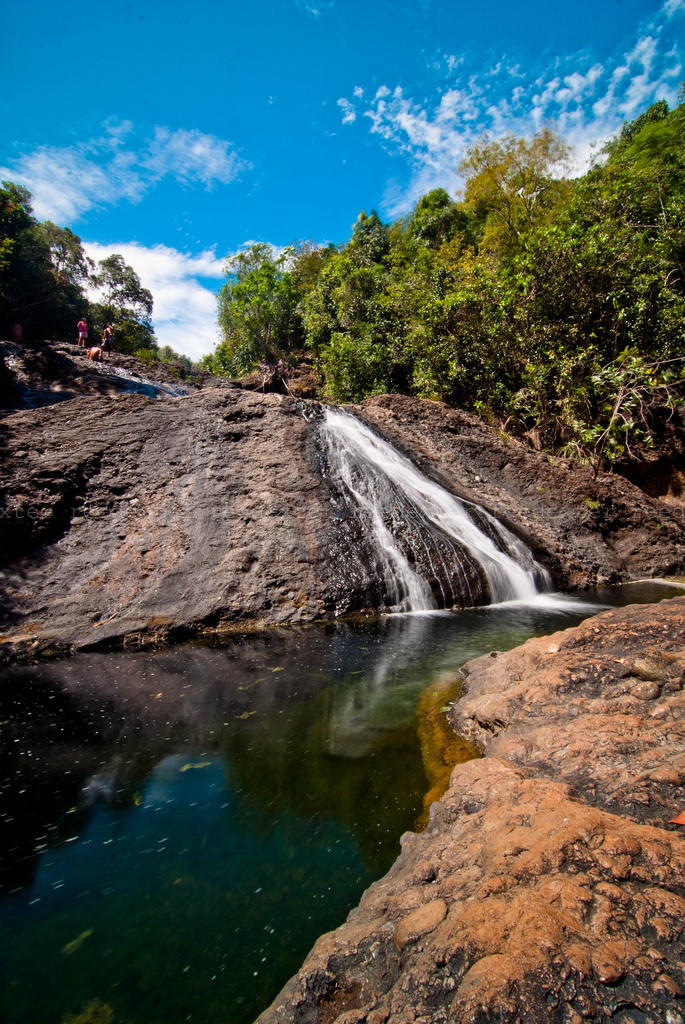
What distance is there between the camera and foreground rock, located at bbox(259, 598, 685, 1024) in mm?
1345

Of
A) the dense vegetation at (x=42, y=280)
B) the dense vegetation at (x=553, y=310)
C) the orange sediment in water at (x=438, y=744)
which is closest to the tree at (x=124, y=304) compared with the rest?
the dense vegetation at (x=42, y=280)

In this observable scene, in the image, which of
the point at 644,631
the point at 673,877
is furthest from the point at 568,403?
the point at 673,877

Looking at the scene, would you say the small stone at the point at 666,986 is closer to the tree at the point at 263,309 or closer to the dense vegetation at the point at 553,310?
the dense vegetation at the point at 553,310

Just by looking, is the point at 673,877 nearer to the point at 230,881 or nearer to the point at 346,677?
the point at 230,881

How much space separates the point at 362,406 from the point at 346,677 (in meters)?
10.2

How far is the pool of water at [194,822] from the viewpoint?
2066 millimetres

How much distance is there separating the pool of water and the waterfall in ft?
7.89

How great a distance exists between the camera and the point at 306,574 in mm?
8266

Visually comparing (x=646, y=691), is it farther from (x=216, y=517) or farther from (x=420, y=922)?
(x=216, y=517)

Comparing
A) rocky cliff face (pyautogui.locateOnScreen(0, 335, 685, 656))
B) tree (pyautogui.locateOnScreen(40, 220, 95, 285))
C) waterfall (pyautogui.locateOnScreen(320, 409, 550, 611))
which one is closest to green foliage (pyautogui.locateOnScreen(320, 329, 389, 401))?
rocky cliff face (pyautogui.locateOnScreen(0, 335, 685, 656))

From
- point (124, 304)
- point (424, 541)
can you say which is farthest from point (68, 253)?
point (424, 541)

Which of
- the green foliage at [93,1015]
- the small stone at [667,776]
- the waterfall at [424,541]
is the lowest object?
the green foliage at [93,1015]

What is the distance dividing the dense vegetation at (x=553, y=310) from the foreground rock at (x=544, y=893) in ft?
35.2

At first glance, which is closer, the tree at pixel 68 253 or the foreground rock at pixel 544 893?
the foreground rock at pixel 544 893
